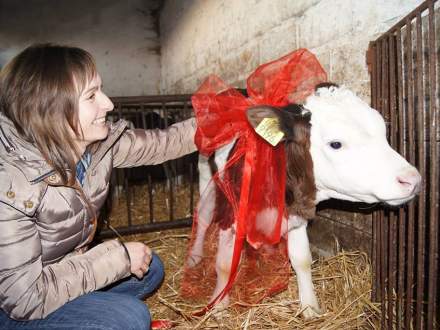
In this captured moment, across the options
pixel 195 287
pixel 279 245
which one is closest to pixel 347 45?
pixel 279 245

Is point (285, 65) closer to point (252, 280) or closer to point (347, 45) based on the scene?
point (347, 45)

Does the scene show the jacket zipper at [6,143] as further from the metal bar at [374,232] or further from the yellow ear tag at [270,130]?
the metal bar at [374,232]

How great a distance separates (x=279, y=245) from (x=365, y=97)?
1.04 metres

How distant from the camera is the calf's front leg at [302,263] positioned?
2179 mm

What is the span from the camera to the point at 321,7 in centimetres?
260

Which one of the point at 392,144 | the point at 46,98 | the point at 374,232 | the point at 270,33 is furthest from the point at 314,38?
the point at 46,98

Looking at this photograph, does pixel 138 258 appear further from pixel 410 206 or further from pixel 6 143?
pixel 410 206

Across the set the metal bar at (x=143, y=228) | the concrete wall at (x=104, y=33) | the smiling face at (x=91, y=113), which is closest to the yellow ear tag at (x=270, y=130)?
the smiling face at (x=91, y=113)

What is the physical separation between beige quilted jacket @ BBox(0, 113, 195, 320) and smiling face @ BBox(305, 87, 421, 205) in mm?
1066

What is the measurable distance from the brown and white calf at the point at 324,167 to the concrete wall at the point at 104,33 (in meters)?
6.46

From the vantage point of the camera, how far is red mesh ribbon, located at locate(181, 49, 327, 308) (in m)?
1.91

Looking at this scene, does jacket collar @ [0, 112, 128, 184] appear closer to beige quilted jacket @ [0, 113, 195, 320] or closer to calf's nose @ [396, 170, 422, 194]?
beige quilted jacket @ [0, 113, 195, 320]

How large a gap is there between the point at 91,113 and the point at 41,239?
56cm

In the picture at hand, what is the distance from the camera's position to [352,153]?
1707 millimetres
